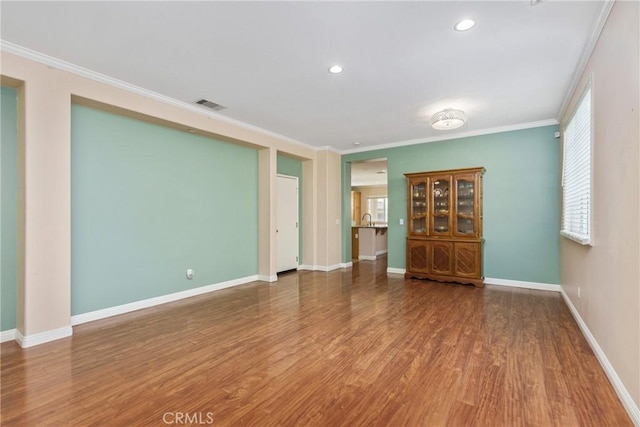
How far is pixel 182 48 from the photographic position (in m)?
2.79

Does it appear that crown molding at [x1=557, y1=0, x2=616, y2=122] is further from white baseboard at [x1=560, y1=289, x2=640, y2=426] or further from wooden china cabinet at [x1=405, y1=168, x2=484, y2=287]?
white baseboard at [x1=560, y1=289, x2=640, y2=426]

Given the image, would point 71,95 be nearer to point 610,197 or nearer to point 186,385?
point 186,385

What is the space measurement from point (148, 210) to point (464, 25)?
3927mm

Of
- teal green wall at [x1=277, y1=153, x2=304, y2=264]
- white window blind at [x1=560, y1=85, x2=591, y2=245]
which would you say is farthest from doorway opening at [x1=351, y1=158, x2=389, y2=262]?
white window blind at [x1=560, y1=85, x2=591, y2=245]

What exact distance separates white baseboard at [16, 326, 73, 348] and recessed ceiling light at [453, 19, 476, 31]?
4.41 m

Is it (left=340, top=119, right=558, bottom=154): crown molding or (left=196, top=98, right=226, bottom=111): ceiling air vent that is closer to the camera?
(left=196, top=98, right=226, bottom=111): ceiling air vent

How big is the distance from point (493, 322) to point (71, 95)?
500cm

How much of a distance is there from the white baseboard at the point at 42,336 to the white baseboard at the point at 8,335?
0.06m

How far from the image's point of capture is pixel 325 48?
109 inches

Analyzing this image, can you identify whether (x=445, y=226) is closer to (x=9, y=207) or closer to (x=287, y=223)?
(x=287, y=223)

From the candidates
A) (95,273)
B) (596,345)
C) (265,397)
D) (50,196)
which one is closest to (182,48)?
(50,196)

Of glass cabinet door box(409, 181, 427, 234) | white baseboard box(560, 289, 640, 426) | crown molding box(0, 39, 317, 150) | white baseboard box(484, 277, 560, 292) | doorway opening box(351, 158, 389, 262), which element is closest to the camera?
white baseboard box(560, 289, 640, 426)

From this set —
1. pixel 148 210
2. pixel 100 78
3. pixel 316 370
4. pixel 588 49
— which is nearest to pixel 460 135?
pixel 588 49

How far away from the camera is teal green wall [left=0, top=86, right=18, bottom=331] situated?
2908 millimetres
